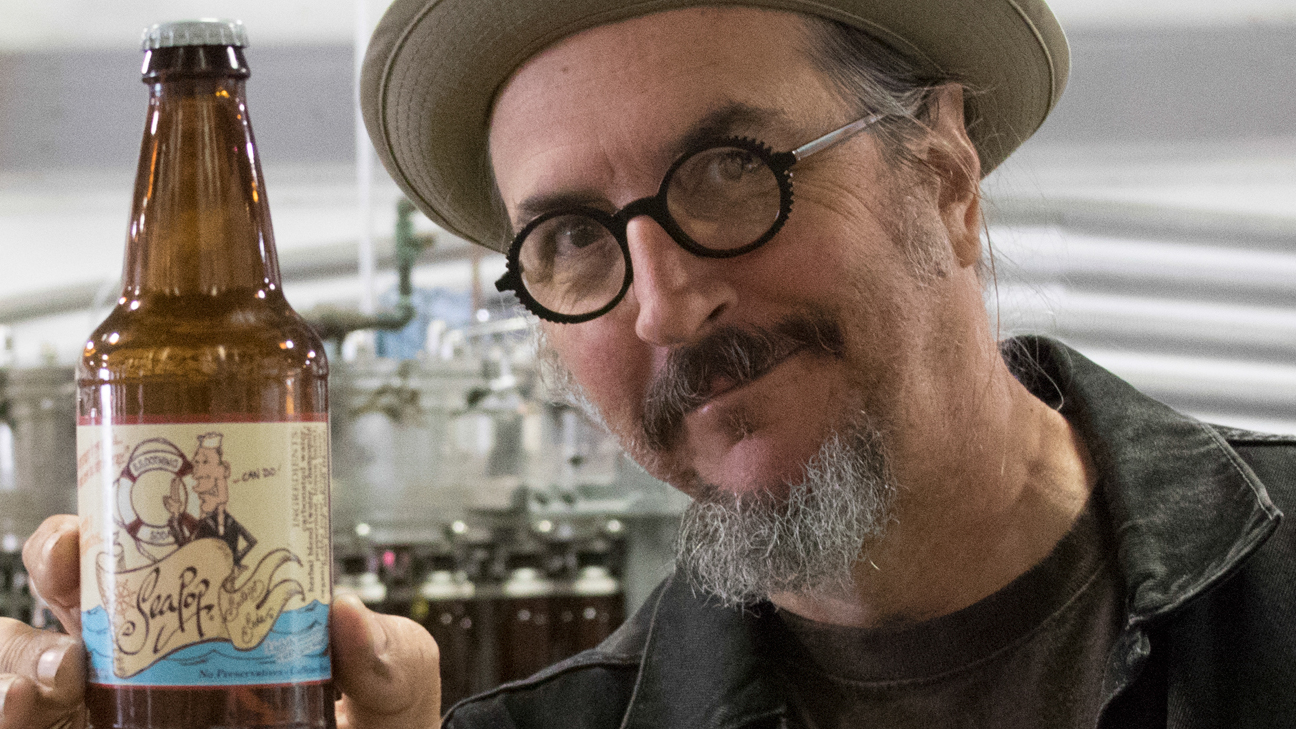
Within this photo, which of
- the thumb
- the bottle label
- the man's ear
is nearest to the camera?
the bottle label

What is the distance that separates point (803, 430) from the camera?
1.02 metres

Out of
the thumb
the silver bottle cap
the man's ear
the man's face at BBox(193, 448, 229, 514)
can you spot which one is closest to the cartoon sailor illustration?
the man's face at BBox(193, 448, 229, 514)

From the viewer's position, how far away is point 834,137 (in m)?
1.05

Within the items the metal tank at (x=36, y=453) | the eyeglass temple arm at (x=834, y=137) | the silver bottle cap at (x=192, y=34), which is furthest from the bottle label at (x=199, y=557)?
the metal tank at (x=36, y=453)

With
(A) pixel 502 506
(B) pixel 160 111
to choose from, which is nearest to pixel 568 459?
(A) pixel 502 506

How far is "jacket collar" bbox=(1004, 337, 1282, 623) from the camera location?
1011 millimetres

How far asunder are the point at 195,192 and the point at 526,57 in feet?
1.13

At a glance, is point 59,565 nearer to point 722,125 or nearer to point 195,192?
point 195,192

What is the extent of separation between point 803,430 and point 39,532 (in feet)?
1.94

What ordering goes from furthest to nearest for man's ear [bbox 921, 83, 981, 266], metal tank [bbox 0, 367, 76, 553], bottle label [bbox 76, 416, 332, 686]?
metal tank [bbox 0, 367, 76, 553] < man's ear [bbox 921, 83, 981, 266] < bottle label [bbox 76, 416, 332, 686]

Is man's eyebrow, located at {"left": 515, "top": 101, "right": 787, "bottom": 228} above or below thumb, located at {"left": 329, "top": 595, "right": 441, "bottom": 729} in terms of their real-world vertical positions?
above

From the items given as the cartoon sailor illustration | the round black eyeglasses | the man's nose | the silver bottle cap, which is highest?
the silver bottle cap

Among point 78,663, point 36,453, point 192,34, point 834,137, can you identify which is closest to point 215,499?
point 78,663

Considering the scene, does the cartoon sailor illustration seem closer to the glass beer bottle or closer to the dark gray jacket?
the glass beer bottle
